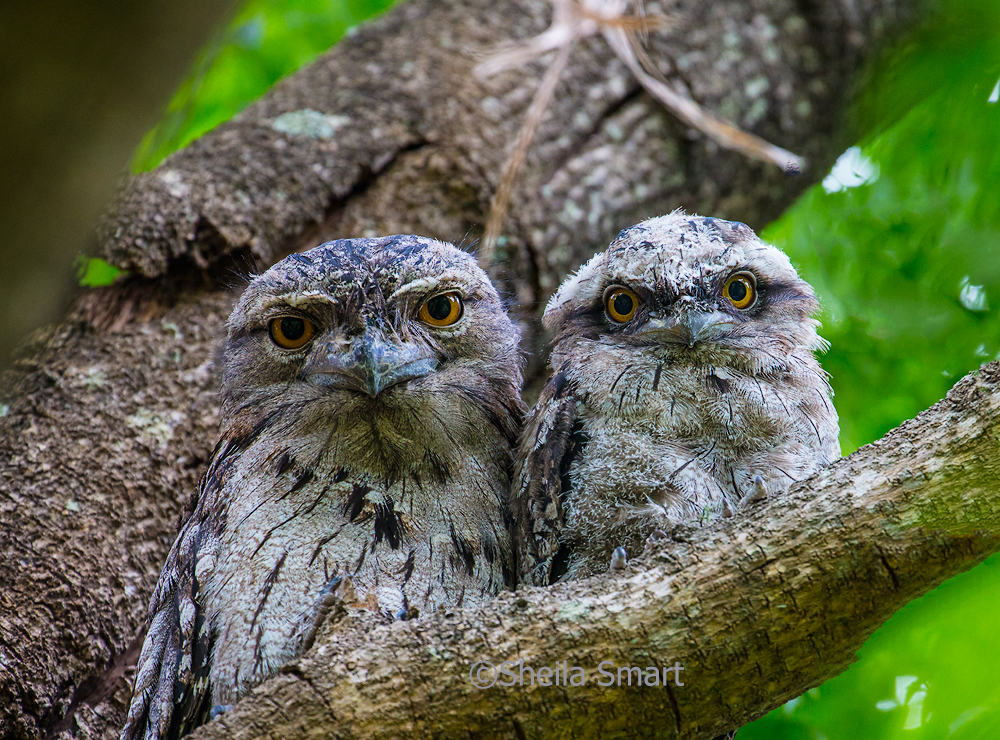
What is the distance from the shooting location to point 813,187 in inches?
186

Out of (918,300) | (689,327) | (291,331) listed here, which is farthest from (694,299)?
(918,300)

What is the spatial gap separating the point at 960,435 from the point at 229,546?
2065 millimetres

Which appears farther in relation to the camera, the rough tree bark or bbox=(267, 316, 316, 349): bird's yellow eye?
bbox=(267, 316, 316, 349): bird's yellow eye

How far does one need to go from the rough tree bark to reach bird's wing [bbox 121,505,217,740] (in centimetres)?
39

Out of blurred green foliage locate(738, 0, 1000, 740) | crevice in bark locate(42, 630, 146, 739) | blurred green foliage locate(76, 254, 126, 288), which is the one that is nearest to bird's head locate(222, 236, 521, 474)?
blurred green foliage locate(76, 254, 126, 288)

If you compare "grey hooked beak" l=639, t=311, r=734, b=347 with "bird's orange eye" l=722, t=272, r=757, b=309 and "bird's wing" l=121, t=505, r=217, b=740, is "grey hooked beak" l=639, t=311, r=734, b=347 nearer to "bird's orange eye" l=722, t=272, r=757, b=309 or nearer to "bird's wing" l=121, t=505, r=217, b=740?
"bird's orange eye" l=722, t=272, r=757, b=309

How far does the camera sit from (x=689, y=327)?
9.09 feet

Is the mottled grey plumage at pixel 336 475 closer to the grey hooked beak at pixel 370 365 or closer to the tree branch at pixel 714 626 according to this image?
the grey hooked beak at pixel 370 365

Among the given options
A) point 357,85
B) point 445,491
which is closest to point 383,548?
point 445,491

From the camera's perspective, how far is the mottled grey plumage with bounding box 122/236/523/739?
104 inches

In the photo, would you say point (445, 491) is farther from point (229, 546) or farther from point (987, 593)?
point (987, 593)

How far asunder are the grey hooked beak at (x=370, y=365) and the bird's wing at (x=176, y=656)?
0.65 m

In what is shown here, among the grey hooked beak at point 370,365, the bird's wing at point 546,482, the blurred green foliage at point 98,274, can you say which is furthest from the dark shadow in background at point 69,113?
the blurred green foliage at point 98,274

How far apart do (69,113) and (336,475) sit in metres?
1.92
